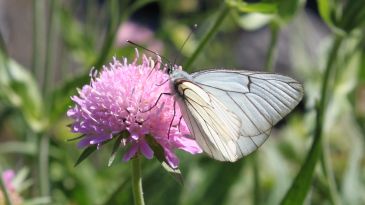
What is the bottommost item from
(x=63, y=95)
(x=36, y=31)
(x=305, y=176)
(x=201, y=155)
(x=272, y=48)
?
(x=305, y=176)

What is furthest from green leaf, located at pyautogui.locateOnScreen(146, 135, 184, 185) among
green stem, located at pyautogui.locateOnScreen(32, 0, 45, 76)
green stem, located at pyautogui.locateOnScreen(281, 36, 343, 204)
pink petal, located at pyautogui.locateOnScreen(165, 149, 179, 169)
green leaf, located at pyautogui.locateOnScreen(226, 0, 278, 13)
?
green stem, located at pyautogui.locateOnScreen(32, 0, 45, 76)

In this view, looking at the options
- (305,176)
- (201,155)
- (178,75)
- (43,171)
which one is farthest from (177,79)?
(201,155)

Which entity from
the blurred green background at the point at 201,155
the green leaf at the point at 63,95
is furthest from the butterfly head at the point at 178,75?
the green leaf at the point at 63,95

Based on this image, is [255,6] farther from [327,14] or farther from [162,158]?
[162,158]

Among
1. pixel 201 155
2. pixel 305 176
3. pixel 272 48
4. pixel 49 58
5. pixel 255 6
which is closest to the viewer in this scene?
pixel 305 176

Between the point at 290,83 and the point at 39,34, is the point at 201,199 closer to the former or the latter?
the point at 39,34

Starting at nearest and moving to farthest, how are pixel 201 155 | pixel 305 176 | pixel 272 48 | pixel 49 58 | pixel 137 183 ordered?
pixel 137 183, pixel 305 176, pixel 272 48, pixel 49 58, pixel 201 155

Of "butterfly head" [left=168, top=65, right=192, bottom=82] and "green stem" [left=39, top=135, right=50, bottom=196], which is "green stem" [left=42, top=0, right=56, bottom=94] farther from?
"butterfly head" [left=168, top=65, right=192, bottom=82]
